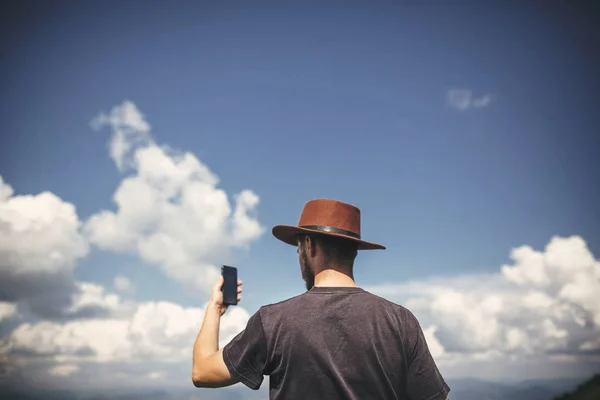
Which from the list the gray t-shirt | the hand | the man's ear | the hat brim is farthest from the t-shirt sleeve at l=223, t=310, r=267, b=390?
the hat brim

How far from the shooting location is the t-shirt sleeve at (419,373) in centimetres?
414

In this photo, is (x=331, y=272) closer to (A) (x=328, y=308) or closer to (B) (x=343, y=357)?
(A) (x=328, y=308)

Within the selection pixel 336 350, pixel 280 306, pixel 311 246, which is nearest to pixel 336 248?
pixel 311 246

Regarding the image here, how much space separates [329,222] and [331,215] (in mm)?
86

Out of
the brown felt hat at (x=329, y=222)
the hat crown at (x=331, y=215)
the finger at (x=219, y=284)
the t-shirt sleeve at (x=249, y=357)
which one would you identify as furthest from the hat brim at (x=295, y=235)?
the t-shirt sleeve at (x=249, y=357)

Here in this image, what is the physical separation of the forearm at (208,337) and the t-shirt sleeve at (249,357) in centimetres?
18

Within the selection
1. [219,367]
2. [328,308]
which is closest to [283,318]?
[328,308]

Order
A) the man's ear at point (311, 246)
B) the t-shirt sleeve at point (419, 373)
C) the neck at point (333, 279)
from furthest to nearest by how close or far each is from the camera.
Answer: the man's ear at point (311, 246) < the neck at point (333, 279) < the t-shirt sleeve at point (419, 373)

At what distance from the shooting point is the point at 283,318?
4066mm

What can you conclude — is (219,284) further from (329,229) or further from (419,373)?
(419,373)

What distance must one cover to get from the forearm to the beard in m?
0.87

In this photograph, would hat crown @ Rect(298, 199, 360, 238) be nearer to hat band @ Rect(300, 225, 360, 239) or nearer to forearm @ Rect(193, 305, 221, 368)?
hat band @ Rect(300, 225, 360, 239)

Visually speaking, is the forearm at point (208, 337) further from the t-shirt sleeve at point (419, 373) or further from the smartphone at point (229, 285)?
the t-shirt sleeve at point (419, 373)

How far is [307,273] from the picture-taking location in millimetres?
4473
